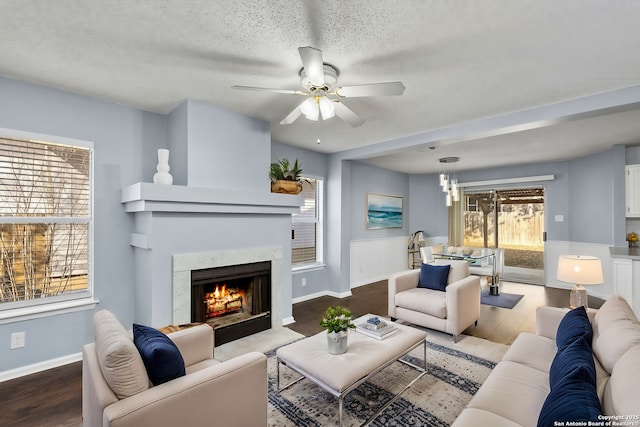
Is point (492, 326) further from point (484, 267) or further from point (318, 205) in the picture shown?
point (484, 267)

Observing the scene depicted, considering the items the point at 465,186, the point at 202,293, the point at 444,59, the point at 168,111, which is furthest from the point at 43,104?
the point at 465,186

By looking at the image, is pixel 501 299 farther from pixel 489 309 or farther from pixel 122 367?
pixel 122 367

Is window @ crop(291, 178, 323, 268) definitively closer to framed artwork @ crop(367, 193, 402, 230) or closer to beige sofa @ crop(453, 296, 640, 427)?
framed artwork @ crop(367, 193, 402, 230)

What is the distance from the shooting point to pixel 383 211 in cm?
683

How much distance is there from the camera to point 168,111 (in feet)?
11.1

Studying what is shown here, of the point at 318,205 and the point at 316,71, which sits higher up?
the point at 316,71

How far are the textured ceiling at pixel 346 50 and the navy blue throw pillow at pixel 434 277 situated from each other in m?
1.82

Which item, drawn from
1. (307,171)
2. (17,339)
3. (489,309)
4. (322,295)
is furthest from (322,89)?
(489,309)

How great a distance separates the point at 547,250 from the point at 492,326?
3519 mm

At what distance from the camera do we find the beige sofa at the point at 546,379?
3.69 ft

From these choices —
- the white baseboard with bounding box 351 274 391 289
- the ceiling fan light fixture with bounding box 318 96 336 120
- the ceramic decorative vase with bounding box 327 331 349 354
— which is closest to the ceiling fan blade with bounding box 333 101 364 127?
the ceiling fan light fixture with bounding box 318 96 336 120

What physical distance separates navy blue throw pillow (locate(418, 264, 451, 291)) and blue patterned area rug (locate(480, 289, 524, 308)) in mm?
1513

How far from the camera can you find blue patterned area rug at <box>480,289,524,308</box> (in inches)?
183

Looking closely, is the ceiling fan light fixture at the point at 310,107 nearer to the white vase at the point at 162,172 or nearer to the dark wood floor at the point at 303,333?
the white vase at the point at 162,172
